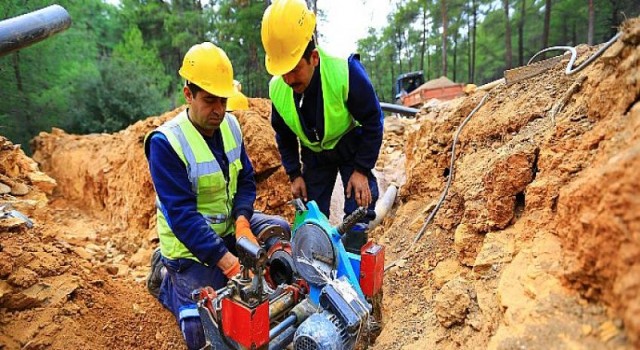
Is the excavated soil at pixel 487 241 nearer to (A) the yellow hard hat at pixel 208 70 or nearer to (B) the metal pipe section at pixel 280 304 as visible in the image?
(B) the metal pipe section at pixel 280 304

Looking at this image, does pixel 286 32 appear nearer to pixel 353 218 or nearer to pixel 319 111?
pixel 319 111

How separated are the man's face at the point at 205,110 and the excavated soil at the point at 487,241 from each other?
1.77 meters

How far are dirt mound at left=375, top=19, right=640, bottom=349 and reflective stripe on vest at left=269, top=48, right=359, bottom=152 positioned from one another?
Result: 1.04 metres

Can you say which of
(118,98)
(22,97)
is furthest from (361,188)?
(118,98)

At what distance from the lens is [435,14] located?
28547mm

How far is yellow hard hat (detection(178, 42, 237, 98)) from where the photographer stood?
97.8 inches

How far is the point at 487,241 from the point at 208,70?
2041 mm

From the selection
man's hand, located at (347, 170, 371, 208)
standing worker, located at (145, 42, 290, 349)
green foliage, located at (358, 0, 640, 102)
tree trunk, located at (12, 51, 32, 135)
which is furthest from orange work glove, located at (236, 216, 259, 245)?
green foliage, located at (358, 0, 640, 102)

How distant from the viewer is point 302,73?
2.59 m

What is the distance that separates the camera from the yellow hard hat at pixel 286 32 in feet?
7.82

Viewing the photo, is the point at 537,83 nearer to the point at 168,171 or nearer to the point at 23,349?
the point at 168,171

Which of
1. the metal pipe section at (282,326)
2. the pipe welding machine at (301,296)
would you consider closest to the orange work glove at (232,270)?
the pipe welding machine at (301,296)

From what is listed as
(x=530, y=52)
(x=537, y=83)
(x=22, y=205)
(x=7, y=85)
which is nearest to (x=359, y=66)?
(x=537, y=83)

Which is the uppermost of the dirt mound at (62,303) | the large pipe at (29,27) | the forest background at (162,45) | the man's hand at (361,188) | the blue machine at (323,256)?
the forest background at (162,45)
